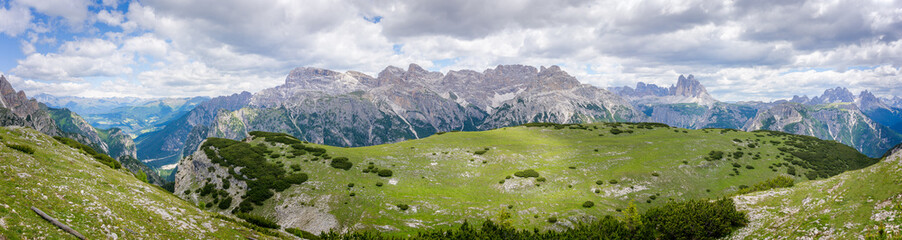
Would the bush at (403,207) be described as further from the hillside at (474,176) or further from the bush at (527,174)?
the bush at (527,174)

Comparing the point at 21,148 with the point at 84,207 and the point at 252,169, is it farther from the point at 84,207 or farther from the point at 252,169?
the point at 252,169

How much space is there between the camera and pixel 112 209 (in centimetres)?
2058

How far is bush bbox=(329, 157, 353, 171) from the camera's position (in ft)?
208

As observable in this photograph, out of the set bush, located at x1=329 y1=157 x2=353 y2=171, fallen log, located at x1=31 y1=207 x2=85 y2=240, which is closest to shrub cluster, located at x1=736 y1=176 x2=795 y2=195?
bush, located at x1=329 y1=157 x2=353 y2=171

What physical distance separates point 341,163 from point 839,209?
6425cm

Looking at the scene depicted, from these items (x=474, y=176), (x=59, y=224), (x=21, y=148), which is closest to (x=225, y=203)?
(x=21, y=148)

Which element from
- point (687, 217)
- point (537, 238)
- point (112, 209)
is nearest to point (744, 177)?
point (687, 217)

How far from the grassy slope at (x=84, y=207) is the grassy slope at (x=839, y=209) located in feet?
139

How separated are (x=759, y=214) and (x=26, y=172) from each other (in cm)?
6031

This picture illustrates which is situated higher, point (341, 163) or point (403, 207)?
point (341, 163)

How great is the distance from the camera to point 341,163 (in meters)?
64.8

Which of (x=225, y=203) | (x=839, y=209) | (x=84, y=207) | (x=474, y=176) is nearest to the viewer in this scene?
(x=84, y=207)

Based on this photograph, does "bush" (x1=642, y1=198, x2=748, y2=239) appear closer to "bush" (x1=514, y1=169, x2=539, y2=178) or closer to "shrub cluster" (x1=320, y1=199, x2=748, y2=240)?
"shrub cluster" (x1=320, y1=199, x2=748, y2=240)

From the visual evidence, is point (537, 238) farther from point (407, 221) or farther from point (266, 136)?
point (266, 136)
